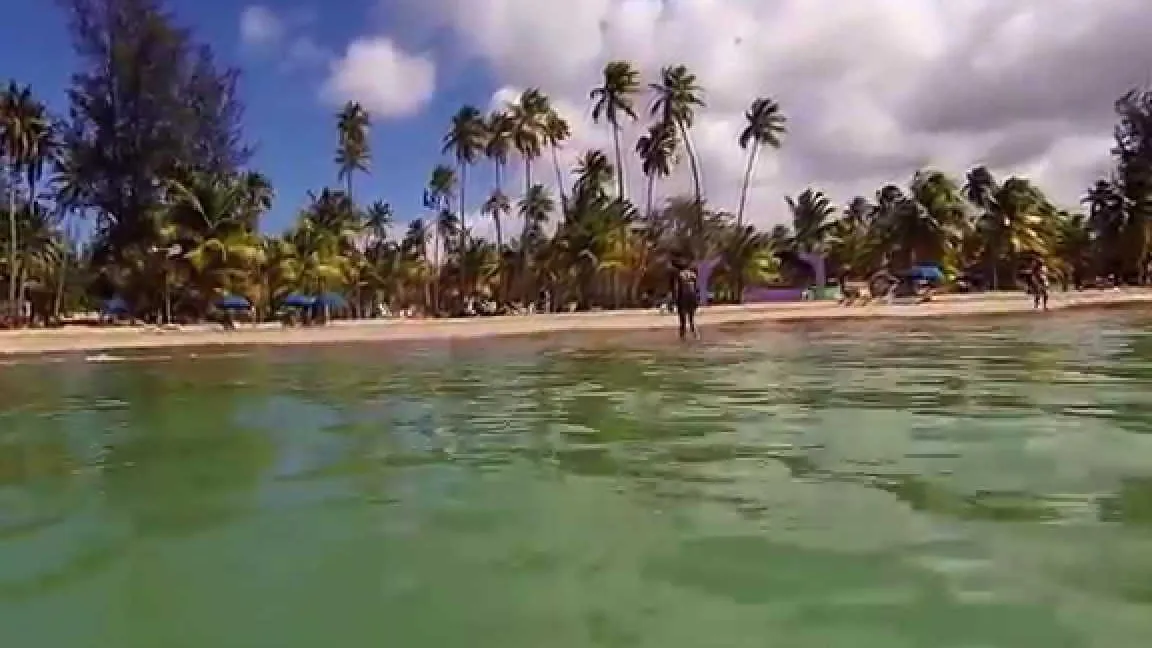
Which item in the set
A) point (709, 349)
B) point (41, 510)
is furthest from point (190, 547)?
point (709, 349)

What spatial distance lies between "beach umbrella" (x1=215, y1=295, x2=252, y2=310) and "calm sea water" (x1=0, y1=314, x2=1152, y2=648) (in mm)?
37499

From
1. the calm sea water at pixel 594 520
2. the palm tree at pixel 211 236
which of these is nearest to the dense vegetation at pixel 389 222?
the palm tree at pixel 211 236

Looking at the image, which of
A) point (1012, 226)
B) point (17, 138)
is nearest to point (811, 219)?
point (1012, 226)

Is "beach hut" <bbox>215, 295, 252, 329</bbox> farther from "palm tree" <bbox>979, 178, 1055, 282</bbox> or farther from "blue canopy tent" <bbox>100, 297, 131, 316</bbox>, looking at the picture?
"palm tree" <bbox>979, 178, 1055, 282</bbox>

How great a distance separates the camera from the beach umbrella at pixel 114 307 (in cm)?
5475

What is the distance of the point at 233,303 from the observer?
52.9 m

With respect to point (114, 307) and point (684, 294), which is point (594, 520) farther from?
point (114, 307)

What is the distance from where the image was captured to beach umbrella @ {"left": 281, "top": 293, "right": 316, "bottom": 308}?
5643 cm

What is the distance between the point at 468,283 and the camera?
8012 cm

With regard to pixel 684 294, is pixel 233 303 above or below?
above

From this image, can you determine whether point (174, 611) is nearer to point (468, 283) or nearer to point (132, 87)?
point (132, 87)

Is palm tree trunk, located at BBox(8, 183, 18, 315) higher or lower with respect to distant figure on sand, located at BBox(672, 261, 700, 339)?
higher

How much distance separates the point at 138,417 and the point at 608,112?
6630 centimetres

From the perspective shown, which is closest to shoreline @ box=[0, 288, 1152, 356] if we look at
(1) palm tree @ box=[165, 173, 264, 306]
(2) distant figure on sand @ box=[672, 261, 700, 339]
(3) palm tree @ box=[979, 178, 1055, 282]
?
(1) palm tree @ box=[165, 173, 264, 306]
